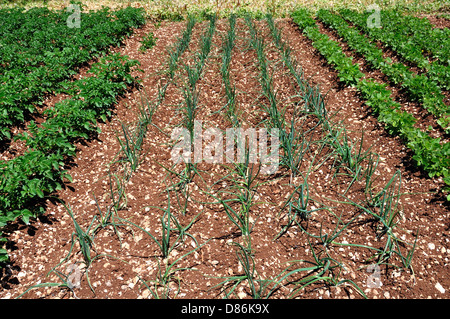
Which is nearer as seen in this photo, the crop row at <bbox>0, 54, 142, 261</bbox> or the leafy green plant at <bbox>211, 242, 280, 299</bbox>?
the leafy green plant at <bbox>211, 242, 280, 299</bbox>

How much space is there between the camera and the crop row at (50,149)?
2605 mm

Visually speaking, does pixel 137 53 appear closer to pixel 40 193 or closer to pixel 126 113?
pixel 126 113

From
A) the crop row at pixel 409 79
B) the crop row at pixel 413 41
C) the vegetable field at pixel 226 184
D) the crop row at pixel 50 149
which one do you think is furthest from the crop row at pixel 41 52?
the crop row at pixel 413 41

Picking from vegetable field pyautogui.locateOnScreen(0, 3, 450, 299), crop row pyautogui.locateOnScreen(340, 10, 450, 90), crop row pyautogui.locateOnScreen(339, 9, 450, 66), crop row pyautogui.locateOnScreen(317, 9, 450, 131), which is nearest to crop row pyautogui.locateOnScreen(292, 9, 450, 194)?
vegetable field pyautogui.locateOnScreen(0, 3, 450, 299)

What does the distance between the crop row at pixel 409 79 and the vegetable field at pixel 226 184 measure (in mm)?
23

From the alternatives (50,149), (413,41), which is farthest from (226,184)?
(413,41)

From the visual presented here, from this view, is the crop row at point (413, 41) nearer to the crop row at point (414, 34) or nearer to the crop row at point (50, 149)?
the crop row at point (414, 34)

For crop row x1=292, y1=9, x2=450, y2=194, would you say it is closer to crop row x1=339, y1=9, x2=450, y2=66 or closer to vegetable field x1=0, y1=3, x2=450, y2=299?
vegetable field x1=0, y1=3, x2=450, y2=299

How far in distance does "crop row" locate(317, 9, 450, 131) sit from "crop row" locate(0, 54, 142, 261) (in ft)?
12.8

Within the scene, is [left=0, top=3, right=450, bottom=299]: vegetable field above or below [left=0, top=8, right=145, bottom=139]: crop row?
below

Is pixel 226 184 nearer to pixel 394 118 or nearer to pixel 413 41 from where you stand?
pixel 394 118

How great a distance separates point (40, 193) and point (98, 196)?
567 mm

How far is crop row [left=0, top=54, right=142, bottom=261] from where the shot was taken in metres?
2.61

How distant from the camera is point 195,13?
8883mm
